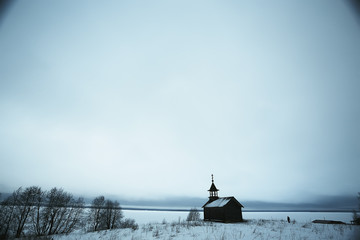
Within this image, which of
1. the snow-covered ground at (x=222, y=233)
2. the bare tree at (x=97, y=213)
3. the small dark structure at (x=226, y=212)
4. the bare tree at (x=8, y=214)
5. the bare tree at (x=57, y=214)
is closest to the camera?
the snow-covered ground at (x=222, y=233)

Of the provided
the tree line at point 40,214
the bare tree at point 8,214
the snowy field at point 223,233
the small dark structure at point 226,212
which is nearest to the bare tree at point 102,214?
the tree line at point 40,214

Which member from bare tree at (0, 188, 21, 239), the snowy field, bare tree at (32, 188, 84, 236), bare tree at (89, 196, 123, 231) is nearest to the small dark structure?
the snowy field

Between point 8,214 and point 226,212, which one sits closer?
point 226,212

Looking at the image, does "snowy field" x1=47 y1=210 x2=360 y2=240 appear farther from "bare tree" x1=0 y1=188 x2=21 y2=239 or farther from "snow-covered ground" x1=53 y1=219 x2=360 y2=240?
"bare tree" x1=0 y1=188 x2=21 y2=239

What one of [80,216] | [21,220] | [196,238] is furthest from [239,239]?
[80,216]

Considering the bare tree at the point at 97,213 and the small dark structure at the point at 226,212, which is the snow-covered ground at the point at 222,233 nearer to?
the small dark structure at the point at 226,212

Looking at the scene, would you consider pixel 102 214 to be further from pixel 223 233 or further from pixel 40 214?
pixel 223 233

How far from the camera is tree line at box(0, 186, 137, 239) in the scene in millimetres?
31438

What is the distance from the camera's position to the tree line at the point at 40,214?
31438 millimetres

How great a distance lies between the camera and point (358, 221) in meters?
28.7

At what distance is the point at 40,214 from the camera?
3391 cm

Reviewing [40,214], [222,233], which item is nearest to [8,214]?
[40,214]

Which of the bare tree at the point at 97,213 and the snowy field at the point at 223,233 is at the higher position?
the snowy field at the point at 223,233

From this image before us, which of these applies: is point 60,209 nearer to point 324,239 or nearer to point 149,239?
point 149,239
